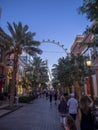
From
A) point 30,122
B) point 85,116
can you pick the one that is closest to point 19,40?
point 30,122

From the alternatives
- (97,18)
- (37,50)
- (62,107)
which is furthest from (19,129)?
(37,50)

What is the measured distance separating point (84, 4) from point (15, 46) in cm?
2044

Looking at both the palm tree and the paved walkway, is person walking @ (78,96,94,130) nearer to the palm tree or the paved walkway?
the paved walkway

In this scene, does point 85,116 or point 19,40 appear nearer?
point 85,116

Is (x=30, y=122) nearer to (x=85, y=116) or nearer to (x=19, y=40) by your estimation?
(x=85, y=116)

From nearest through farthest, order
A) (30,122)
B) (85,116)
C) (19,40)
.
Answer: (85,116), (30,122), (19,40)

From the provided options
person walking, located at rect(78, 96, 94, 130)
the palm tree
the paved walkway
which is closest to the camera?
person walking, located at rect(78, 96, 94, 130)

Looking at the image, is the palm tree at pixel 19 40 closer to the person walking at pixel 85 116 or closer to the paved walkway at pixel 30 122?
the paved walkway at pixel 30 122

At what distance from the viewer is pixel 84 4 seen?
30.2 feet

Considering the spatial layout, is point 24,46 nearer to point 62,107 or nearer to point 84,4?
point 62,107

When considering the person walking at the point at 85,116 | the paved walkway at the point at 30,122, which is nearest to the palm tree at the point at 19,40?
→ the paved walkway at the point at 30,122

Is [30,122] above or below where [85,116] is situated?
below

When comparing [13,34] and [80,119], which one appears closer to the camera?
[80,119]

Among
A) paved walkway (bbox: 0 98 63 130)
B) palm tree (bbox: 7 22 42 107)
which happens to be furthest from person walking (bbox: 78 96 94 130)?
palm tree (bbox: 7 22 42 107)
